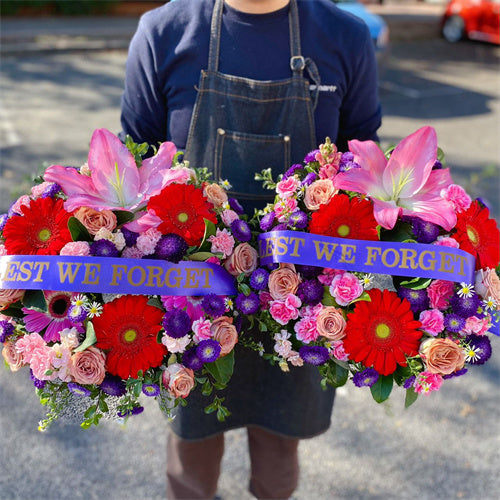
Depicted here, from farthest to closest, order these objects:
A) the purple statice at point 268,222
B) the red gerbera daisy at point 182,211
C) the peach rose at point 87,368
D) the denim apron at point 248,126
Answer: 1. the denim apron at point 248,126
2. the purple statice at point 268,222
3. the red gerbera daisy at point 182,211
4. the peach rose at point 87,368

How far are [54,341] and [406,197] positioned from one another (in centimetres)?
90

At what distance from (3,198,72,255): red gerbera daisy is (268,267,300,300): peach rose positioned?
0.48 metres

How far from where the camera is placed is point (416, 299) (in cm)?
137

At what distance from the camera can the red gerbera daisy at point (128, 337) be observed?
1320mm

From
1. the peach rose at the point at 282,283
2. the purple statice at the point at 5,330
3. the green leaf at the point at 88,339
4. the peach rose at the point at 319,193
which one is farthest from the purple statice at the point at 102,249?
the peach rose at the point at 319,193

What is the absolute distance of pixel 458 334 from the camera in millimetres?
1396

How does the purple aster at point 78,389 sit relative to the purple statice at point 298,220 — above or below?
below

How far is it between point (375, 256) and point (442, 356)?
0.88ft

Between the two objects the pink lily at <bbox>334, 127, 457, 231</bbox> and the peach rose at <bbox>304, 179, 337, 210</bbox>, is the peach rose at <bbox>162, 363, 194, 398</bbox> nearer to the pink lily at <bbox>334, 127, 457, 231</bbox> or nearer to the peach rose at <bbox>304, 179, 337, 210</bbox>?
the peach rose at <bbox>304, 179, 337, 210</bbox>

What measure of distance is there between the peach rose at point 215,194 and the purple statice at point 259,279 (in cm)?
20

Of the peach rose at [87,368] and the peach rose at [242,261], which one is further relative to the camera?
the peach rose at [242,261]

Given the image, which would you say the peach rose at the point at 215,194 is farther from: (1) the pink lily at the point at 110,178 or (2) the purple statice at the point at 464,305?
(2) the purple statice at the point at 464,305

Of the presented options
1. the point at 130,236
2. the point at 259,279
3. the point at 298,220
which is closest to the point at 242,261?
the point at 259,279

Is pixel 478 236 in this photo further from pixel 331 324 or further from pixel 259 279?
pixel 259 279
